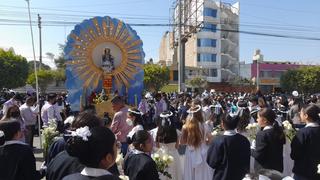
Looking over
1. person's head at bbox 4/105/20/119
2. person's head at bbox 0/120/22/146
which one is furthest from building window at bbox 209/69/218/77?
person's head at bbox 0/120/22/146

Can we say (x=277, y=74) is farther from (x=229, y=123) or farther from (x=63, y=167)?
(x=63, y=167)

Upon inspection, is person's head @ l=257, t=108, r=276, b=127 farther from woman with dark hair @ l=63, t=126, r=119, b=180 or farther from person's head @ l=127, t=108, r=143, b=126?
woman with dark hair @ l=63, t=126, r=119, b=180

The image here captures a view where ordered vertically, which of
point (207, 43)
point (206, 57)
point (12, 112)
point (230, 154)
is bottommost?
point (230, 154)

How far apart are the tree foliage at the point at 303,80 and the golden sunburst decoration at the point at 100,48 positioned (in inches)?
1480

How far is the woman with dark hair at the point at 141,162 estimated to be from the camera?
15.8 feet

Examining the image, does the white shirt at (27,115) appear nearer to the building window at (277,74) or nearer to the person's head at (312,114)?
the person's head at (312,114)

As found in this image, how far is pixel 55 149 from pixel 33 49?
29.4 feet

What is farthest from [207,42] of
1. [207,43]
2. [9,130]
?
[9,130]

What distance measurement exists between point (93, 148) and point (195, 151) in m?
4.75

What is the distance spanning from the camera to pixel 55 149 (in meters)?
5.25

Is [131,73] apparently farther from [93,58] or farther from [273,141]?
[273,141]

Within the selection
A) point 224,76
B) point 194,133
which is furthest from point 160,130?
point 224,76

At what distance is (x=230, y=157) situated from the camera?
20.1ft

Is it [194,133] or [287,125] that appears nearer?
[194,133]
